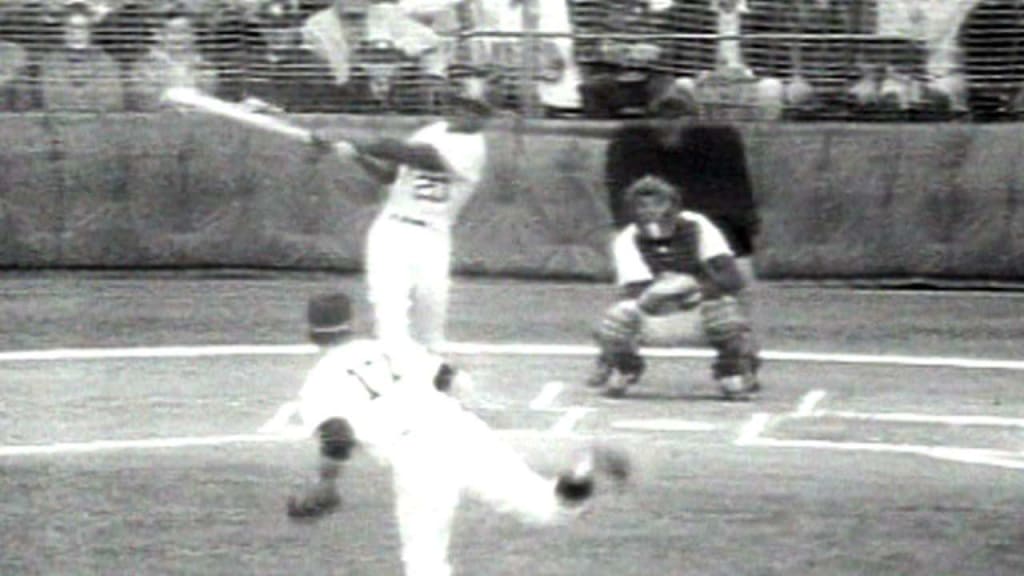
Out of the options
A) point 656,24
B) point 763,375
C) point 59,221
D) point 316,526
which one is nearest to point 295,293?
point 59,221

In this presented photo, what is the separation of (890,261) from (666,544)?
7.73 metres

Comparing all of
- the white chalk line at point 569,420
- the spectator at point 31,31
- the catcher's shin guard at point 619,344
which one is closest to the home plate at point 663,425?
the white chalk line at point 569,420

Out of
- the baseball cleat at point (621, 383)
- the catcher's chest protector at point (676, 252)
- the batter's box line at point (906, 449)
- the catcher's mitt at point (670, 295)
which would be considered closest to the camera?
the batter's box line at point (906, 449)

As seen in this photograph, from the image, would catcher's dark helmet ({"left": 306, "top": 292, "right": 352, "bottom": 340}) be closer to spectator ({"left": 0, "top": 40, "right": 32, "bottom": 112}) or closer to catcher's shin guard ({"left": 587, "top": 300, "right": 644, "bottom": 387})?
catcher's shin guard ({"left": 587, "top": 300, "right": 644, "bottom": 387})

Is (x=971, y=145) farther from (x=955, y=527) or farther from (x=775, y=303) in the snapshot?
(x=955, y=527)

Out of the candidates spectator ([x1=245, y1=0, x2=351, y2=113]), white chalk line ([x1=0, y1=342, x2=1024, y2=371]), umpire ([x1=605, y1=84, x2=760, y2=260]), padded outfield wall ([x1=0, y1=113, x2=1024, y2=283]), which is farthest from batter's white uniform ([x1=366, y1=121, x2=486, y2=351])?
spectator ([x1=245, y1=0, x2=351, y2=113])

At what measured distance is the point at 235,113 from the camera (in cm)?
1669

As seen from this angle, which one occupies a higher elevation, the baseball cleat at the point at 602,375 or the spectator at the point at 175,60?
the spectator at the point at 175,60

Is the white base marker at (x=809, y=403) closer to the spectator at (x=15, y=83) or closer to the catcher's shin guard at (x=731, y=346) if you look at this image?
the catcher's shin guard at (x=731, y=346)

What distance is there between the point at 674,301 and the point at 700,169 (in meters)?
3.28

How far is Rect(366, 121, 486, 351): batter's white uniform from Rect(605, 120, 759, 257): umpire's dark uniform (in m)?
3.63

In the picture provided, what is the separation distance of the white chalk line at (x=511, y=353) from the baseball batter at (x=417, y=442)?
631 cm

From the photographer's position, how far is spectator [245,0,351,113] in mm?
17719

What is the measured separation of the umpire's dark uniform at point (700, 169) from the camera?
56.0ft
